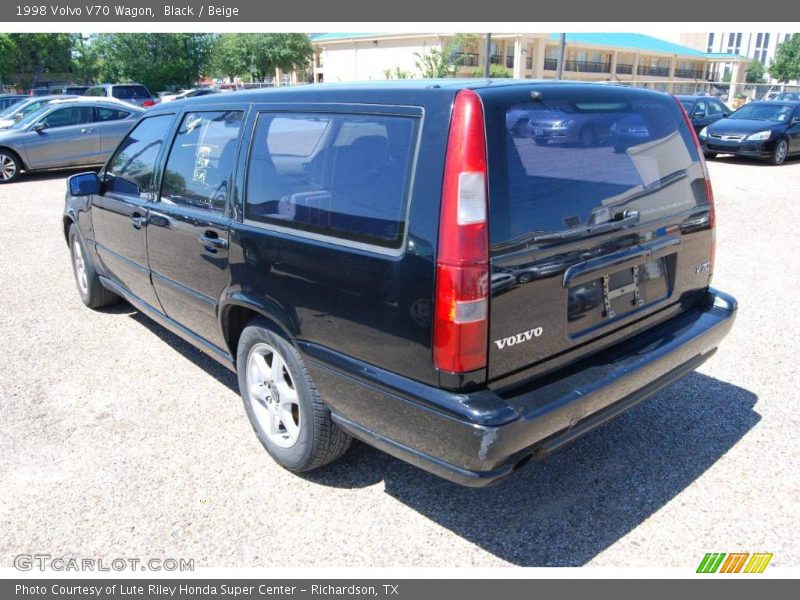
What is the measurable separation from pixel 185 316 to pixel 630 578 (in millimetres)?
2798

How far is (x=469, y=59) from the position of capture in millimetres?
46812

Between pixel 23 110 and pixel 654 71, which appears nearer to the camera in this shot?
pixel 23 110

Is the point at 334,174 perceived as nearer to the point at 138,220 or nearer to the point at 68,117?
the point at 138,220

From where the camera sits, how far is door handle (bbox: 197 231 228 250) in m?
3.14

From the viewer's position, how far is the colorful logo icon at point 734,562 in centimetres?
250

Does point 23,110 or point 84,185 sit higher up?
point 23,110

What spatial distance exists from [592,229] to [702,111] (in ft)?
57.3

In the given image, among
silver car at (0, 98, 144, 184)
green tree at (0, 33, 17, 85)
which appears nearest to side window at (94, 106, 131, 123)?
silver car at (0, 98, 144, 184)

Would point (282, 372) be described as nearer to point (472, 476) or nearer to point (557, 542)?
point (472, 476)

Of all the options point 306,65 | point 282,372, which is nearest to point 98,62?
point 306,65

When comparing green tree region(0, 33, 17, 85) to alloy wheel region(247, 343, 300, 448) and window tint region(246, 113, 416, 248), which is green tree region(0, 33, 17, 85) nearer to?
window tint region(246, 113, 416, 248)

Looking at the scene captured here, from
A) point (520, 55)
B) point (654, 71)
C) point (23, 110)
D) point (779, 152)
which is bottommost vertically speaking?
point (779, 152)

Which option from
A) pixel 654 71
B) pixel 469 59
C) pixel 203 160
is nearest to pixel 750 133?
pixel 203 160

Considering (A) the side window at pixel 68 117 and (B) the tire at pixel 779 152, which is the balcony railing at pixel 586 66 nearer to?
(B) the tire at pixel 779 152
